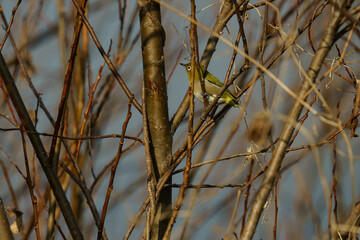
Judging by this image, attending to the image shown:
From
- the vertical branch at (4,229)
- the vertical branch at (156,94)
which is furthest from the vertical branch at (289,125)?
the vertical branch at (4,229)

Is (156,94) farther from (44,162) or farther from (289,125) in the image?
(289,125)

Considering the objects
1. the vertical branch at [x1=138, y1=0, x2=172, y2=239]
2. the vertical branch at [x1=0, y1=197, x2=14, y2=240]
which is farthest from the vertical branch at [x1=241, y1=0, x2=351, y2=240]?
the vertical branch at [x1=0, y1=197, x2=14, y2=240]

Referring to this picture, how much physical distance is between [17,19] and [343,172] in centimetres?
220

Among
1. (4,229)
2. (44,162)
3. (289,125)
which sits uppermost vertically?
(44,162)

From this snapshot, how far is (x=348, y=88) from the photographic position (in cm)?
246

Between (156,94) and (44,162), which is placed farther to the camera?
(156,94)

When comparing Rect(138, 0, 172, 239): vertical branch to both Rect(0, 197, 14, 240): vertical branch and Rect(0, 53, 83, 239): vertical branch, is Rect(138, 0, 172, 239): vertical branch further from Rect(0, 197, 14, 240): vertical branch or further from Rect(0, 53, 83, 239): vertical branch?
Rect(0, 197, 14, 240): vertical branch

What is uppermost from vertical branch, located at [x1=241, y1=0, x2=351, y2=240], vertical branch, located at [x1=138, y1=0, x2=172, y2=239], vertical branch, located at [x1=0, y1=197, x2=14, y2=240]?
vertical branch, located at [x1=138, y1=0, x2=172, y2=239]

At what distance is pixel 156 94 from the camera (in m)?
1.59

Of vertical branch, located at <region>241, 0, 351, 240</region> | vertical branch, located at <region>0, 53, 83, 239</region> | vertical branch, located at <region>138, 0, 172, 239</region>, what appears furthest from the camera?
vertical branch, located at <region>138, 0, 172, 239</region>

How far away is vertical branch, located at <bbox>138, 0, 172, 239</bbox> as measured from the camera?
156cm

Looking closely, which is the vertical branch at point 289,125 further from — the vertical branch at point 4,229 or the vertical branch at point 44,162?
the vertical branch at point 4,229

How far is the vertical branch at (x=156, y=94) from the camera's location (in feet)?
5.12

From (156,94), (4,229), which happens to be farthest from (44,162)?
(156,94)
